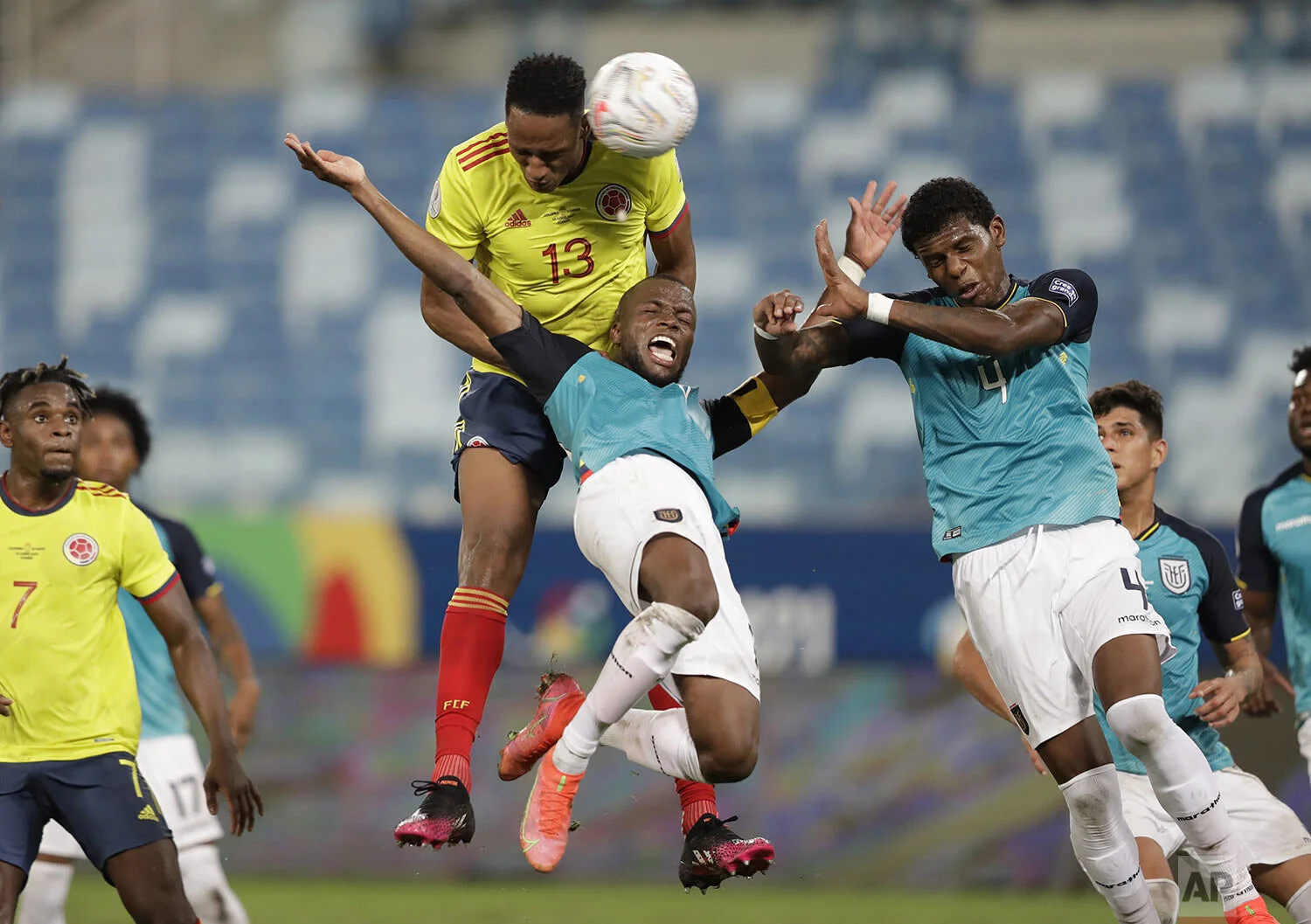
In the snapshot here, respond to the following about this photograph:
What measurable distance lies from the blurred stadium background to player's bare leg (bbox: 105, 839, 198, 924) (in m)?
4.08

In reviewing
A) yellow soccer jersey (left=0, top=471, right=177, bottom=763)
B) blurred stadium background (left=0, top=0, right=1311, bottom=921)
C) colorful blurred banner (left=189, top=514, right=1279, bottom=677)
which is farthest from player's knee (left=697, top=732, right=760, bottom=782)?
colorful blurred banner (left=189, top=514, right=1279, bottom=677)

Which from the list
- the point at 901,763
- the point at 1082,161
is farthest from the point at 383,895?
the point at 1082,161

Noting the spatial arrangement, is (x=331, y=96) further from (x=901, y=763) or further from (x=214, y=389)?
(x=901, y=763)

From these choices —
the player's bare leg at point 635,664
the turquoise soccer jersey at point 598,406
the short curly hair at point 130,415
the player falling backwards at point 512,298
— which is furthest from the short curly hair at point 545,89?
the short curly hair at point 130,415

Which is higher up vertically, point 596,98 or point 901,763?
point 596,98

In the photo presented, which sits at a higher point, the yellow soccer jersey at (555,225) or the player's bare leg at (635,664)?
the yellow soccer jersey at (555,225)

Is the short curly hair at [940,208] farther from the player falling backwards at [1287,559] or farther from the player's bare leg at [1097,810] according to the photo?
the player falling backwards at [1287,559]

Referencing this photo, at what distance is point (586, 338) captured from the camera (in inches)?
236

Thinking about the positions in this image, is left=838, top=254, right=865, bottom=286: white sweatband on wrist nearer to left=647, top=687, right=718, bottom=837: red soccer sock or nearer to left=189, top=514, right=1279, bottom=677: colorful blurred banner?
left=647, top=687, right=718, bottom=837: red soccer sock

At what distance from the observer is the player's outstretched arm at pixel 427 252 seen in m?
5.37

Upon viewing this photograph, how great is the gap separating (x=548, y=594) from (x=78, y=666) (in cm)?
526

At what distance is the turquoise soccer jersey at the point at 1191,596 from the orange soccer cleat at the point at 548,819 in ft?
7.41

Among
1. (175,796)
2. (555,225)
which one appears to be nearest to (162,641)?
(175,796)

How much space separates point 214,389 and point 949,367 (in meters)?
9.82
